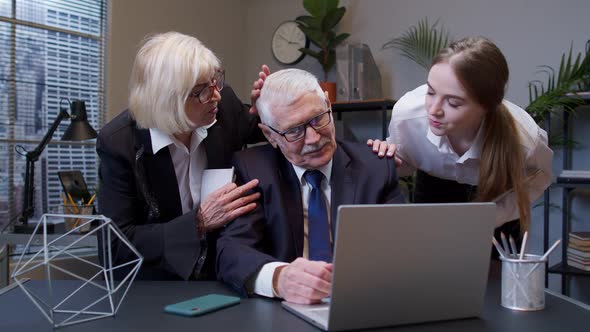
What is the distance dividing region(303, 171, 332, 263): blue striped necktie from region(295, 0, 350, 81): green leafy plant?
2.78 metres

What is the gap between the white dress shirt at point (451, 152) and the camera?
1.83m

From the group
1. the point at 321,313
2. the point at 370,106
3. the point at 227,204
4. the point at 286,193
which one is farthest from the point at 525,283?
the point at 370,106

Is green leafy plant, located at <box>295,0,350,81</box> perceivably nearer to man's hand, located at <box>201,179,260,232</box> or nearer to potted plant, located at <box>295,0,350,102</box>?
potted plant, located at <box>295,0,350,102</box>

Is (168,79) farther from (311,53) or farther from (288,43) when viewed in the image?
(288,43)

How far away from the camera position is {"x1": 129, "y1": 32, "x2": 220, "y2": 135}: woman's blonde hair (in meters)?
1.72

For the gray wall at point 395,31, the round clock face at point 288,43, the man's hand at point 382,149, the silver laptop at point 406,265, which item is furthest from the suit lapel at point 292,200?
the round clock face at point 288,43

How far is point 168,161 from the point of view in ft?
5.93

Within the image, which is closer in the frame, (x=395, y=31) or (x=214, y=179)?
(x=214, y=179)

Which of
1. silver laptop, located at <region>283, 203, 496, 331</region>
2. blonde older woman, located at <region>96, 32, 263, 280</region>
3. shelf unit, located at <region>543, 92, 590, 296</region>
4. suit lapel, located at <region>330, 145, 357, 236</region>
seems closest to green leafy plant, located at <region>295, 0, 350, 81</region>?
shelf unit, located at <region>543, 92, 590, 296</region>

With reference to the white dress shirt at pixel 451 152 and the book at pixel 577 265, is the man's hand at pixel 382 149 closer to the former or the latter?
the white dress shirt at pixel 451 152

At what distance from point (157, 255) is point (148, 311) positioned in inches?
19.8

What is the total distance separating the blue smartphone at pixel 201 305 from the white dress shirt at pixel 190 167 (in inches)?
26.5

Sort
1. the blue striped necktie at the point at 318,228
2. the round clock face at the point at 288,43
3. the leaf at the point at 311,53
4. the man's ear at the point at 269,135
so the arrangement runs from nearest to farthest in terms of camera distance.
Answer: the blue striped necktie at the point at 318,228, the man's ear at the point at 269,135, the leaf at the point at 311,53, the round clock face at the point at 288,43

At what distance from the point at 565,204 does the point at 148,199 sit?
2.43 meters
